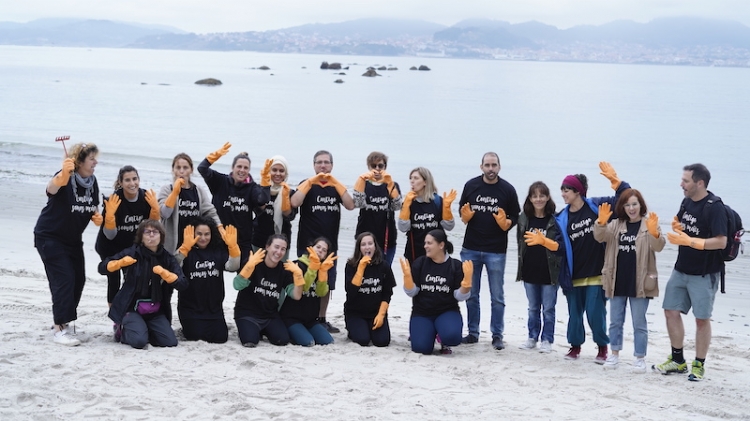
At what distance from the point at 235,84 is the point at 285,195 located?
246ft

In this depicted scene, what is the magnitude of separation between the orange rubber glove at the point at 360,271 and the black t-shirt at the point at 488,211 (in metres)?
1.11

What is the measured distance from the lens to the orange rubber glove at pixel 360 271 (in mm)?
7516

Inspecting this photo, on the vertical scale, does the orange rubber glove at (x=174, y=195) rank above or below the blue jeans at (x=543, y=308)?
above

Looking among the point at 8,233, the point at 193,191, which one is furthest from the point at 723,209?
the point at 8,233

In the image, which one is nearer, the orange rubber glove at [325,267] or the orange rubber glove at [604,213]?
the orange rubber glove at [604,213]

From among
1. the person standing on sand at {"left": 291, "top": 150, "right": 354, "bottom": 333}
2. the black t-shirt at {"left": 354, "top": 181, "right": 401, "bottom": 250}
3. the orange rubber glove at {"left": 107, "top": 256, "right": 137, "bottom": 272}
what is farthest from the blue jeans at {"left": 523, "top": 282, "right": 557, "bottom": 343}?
the orange rubber glove at {"left": 107, "top": 256, "right": 137, "bottom": 272}

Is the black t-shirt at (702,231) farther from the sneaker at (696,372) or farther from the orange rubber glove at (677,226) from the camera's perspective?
the sneaker at (696,372)

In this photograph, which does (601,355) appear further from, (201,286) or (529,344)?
(201,286)

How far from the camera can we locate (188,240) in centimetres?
724

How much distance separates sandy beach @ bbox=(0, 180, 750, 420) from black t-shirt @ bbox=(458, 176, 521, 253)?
1016 millimetres

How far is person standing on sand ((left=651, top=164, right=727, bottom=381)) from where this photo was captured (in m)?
6.60

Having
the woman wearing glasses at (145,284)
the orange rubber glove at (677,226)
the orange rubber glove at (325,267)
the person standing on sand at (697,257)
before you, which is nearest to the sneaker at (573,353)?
the person standing on sand at (697,257)

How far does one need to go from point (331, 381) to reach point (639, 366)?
281 cm

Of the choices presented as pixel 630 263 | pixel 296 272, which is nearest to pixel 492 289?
pixel 630 263
